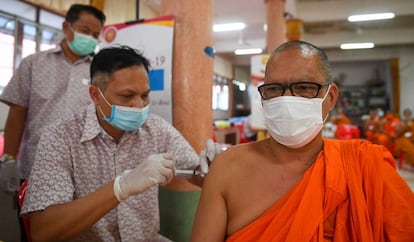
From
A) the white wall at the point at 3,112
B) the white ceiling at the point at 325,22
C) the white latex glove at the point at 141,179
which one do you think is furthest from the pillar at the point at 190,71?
the white ceiling at the point at 325,22

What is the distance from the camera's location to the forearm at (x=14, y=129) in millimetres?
2115

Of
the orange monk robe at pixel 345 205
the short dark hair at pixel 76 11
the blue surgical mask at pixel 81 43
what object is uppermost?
the short dark hair at pixel 76 11

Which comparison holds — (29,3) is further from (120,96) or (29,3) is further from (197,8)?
(120,96)

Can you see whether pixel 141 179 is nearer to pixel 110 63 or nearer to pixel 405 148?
pixel 110 63

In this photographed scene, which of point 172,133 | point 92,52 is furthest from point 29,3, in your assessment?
point 172,133

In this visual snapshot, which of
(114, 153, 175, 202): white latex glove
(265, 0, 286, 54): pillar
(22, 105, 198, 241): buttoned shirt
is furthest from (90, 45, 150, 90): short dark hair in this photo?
(265, 0, 286, 54): pillar

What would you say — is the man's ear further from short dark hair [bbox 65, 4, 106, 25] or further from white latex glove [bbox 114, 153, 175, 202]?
short dark hair [bbox 65, 4, 106, 25]

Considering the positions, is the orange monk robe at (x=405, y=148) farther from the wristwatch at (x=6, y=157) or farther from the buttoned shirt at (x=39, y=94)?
the wristwatch at (x=6, y=157)

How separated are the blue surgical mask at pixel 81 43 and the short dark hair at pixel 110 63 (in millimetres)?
752

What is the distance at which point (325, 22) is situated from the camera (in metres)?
10.2

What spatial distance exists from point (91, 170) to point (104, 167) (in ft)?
0.18

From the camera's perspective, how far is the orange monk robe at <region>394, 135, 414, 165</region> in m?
6.15

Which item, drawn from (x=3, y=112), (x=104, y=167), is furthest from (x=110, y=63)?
(x=3, y=112)

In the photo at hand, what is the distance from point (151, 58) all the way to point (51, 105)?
0.72 m
